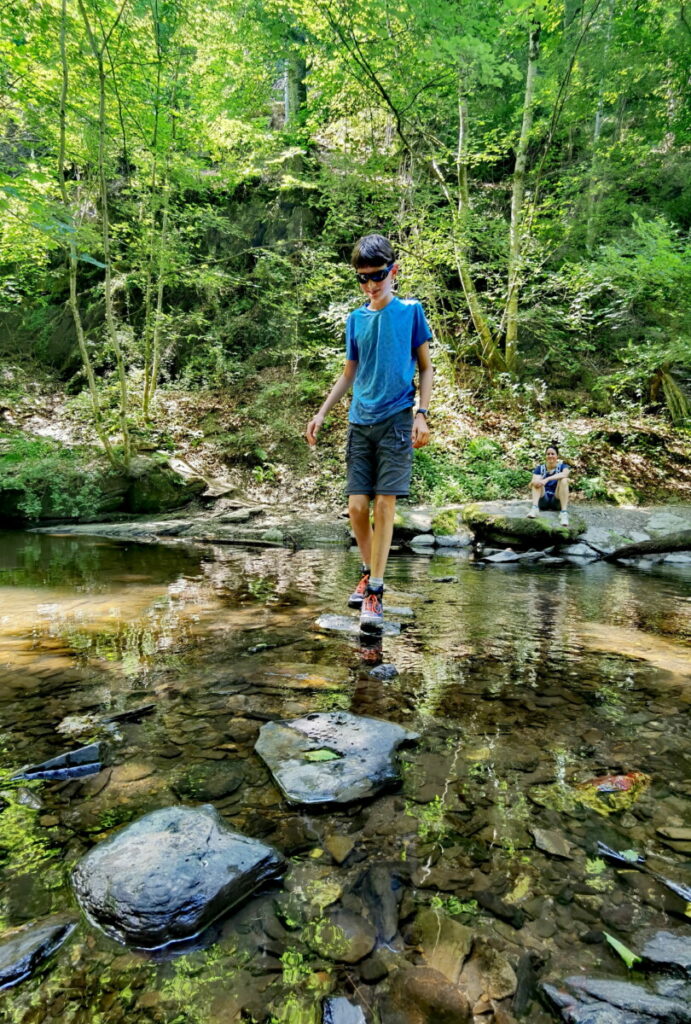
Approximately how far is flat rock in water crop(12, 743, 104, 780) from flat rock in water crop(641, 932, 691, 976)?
5.46 feet

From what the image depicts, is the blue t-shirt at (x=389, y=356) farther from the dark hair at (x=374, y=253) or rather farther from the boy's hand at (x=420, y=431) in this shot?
→ the dark hair at (x=374, y=253)

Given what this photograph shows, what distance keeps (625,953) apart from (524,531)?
23.7ft

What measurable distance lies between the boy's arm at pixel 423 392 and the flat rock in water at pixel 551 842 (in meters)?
2.41

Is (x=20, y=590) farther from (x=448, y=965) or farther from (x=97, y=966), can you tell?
(x=448, y=965)

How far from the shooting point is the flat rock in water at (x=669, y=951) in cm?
113

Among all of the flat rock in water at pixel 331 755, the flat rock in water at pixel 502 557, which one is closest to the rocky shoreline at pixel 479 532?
the flat rock in water at pixel 502 557

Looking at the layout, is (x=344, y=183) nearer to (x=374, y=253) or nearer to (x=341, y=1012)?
(x=374, y=253)

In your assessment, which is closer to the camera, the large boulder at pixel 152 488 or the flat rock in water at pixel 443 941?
the flat rock in water at pixel 443 941

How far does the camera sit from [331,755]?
1897 millimetres

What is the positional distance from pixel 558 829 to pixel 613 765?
0.48 metres

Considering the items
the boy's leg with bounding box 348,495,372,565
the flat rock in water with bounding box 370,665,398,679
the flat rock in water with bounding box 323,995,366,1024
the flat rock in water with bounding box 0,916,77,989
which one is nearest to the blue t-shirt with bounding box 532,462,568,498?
the boy's leg with bounding box 348,495,372,565

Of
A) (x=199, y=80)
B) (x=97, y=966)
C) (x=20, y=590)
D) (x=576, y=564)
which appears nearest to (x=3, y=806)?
(x=97, y=966)

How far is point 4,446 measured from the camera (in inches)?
395

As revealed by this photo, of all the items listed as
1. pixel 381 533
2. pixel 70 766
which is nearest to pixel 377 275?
pixel 381 533
